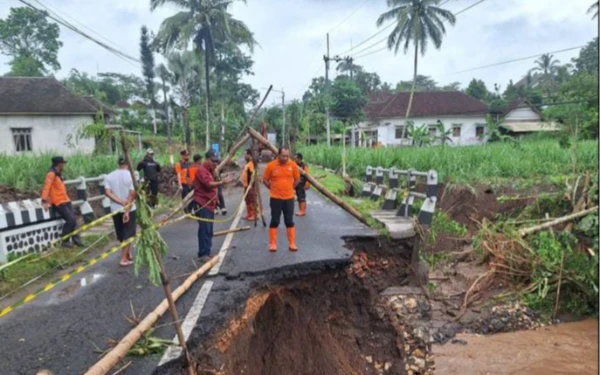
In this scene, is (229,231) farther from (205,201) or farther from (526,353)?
(526,353)

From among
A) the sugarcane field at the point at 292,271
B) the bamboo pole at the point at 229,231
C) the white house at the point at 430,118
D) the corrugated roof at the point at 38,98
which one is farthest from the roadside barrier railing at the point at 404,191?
the white house at the point at 430,118

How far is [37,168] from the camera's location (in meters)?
10.2

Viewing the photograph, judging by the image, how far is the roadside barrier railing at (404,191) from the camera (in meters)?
8.46

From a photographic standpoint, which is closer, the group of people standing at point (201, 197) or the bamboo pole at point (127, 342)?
the bamboo pole at point (127, 342)

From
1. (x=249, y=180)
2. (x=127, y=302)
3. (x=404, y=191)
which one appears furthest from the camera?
(x=404, y=191)

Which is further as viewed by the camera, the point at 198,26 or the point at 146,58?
the point at 146,58

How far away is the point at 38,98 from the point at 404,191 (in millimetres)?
23119

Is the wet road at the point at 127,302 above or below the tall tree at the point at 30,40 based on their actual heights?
below

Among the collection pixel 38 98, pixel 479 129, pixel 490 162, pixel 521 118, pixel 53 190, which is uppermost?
pixel 38 98

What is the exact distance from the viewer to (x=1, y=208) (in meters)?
6.71

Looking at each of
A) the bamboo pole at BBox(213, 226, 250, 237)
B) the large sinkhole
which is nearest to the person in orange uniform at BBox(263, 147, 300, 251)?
the large sinkhole

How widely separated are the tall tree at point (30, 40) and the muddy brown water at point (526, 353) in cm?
4821

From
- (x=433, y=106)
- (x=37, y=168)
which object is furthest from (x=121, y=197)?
(x=433, y=106)

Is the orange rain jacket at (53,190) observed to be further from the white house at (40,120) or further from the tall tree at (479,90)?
the tall tree at (479,90)
